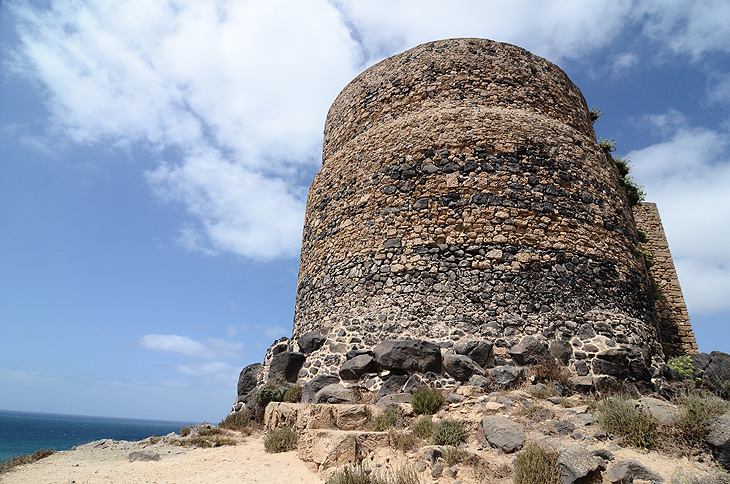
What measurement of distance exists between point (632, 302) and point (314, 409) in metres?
6.58

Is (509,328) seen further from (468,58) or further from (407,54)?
(407,54)

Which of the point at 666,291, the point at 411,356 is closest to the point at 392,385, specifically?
the point at 411,356

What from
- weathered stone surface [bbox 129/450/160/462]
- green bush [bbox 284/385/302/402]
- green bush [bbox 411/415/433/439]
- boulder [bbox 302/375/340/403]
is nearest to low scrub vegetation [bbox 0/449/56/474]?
weathered stone surface [bbox 129/450/160/462]

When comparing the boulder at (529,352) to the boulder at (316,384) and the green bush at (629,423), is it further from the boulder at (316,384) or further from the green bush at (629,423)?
the boulder at (316,384)

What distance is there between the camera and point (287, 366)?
850 centimetres

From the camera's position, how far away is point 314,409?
20.8 ft

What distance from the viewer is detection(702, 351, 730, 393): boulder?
785cm

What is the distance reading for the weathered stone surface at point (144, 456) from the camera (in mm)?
6617

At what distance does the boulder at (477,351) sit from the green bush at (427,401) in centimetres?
103

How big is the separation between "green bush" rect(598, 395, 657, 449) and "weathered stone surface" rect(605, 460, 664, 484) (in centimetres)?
53

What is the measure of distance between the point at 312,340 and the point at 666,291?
34.7 ft

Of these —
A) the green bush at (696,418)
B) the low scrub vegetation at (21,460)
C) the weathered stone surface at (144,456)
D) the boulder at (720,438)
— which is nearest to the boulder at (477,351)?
the green bush at (696,418)

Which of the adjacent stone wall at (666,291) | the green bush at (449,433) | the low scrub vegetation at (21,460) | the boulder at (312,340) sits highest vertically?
the adjacent stone wall at (666,291)

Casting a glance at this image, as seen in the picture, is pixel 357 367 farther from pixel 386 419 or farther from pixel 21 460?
pixel 21 460
